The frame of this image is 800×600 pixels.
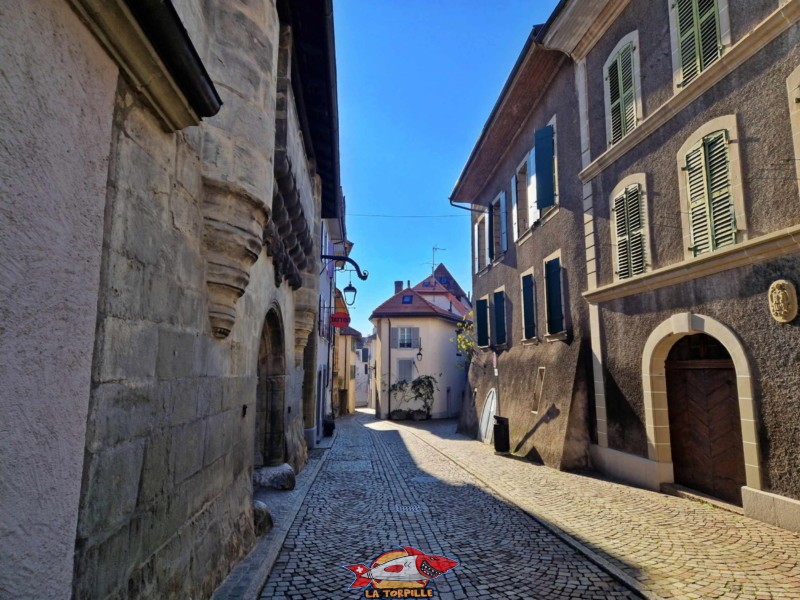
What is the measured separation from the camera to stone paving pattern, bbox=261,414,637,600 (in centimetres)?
432

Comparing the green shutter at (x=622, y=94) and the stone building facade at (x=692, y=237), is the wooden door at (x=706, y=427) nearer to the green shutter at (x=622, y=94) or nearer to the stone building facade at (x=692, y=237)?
the stone building facade at (x=692, y=237)

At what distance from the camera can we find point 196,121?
316 centimetres

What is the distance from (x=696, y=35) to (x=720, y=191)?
2437 millimetres

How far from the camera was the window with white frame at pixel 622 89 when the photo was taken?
28.8 feet

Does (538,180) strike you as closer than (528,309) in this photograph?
Yes

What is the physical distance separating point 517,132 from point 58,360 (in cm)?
1457

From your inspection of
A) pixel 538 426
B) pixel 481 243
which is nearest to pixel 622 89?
pixel 538 426

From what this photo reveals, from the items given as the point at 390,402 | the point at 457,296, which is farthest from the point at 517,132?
the point at 457,296

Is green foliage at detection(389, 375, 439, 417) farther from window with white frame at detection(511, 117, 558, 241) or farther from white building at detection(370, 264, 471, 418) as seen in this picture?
window with white frame at detection(511, 117, 558, 241)

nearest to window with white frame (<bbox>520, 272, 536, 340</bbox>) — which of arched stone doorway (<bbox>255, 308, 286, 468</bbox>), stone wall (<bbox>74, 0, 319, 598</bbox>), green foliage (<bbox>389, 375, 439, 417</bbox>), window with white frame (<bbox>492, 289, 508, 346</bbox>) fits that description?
Result: window with white frame (<bbox>492, 289, 508, 346</bbox>)

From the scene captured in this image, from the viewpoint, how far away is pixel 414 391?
91.5 feet

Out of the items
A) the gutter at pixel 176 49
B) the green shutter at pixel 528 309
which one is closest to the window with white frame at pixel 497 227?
the green shutter at pixel 528 309

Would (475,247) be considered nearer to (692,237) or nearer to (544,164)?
(544,164)

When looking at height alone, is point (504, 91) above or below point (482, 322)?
above
